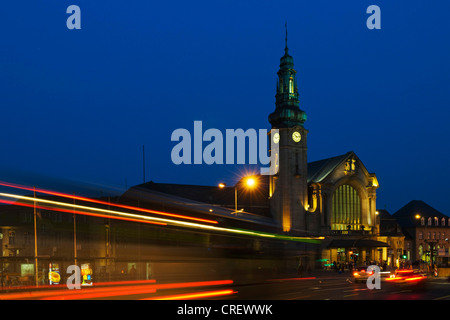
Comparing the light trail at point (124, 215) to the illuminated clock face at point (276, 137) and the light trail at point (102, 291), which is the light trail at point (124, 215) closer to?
the light trail at point (102, 291)

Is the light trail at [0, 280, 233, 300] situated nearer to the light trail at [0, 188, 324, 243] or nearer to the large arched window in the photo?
the light trail at [0, 188, 324, 243]

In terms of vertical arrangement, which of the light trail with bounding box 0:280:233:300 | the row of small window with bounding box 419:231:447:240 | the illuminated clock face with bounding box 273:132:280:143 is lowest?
the row of small window with bounding box 419:231:447:240

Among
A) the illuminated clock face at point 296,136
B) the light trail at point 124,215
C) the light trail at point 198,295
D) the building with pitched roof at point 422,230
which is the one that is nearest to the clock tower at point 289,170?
the illuminated clock face at point 296,136

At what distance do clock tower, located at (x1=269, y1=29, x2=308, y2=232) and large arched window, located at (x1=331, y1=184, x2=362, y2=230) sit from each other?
20.1 feet

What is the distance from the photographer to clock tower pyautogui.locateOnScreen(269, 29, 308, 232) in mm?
80875

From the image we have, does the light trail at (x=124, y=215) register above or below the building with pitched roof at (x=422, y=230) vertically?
above

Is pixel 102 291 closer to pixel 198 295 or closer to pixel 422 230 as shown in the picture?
pixel 198 295

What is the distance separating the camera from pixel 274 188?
273 ft

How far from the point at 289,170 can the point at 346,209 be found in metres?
12.3

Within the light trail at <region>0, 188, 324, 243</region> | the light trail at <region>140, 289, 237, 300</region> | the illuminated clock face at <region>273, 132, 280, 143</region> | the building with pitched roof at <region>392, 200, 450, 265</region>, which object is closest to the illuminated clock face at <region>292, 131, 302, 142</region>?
the illuminated clock face at <region>273, 132, 280, 143</region>

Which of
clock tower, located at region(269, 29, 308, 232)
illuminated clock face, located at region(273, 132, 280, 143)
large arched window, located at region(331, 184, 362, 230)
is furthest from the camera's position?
large arched window, located at region(331, 184, 362, 230)

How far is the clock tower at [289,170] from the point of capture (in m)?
80.9

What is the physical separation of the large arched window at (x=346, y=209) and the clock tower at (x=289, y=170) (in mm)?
6123
